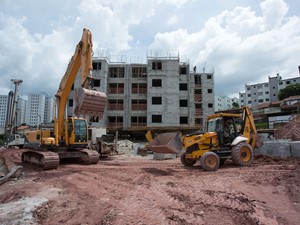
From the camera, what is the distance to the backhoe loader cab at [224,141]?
10859 millimetres

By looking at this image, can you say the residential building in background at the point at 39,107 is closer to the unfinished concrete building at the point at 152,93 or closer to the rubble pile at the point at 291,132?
the unfinished concrete building at the point at 152,93

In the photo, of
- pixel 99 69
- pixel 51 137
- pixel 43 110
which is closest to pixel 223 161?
pixel 51 137

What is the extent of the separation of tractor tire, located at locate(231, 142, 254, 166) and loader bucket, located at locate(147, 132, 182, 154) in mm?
2532

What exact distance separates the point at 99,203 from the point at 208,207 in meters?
2.59

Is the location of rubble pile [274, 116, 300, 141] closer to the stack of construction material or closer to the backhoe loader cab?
the backhoe loader cab

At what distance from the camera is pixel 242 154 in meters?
11.2

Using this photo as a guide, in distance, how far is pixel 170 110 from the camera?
1560 inches

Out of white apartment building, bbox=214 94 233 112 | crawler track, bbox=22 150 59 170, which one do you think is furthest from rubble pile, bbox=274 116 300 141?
white apartment building, bbox=214 94 233 112

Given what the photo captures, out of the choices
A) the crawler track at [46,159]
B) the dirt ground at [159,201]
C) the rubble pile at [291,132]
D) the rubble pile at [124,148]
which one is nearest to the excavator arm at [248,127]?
the dirt ground at [159,201]

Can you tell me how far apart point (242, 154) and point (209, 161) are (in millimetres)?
1989

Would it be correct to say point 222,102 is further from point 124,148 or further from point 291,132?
point 291,132

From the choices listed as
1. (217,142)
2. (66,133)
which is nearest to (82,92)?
(66,133)

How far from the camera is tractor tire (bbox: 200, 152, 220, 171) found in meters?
10.1

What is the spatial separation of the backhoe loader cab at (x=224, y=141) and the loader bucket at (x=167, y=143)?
23.4 inches
